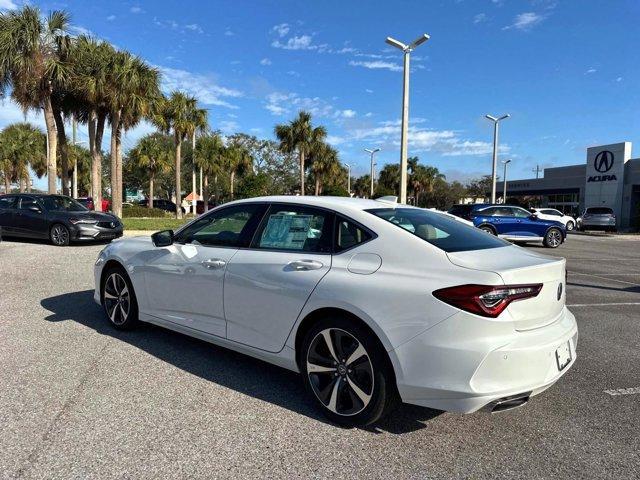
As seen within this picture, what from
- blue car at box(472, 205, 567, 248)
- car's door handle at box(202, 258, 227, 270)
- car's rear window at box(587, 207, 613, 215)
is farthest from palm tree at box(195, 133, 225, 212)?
car's door handle at box(202, 258, 227, 270)

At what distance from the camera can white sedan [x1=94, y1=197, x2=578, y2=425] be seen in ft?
9.41

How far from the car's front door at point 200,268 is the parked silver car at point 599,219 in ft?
112

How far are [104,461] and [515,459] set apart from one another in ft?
7.82

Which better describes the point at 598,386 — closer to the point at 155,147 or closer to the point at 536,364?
the point at 536,364

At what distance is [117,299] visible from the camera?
536 cm

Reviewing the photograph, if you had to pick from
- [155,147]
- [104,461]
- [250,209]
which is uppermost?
[155,147]

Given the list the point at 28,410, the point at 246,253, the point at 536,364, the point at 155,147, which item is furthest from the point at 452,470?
the point at 155,147

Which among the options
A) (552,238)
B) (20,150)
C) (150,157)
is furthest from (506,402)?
(20,150)

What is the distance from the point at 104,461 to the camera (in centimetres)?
285

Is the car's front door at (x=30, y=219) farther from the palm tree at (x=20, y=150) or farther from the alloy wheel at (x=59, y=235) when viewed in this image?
the palm tree at (x=20, y=150)

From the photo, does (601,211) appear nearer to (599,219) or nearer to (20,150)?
(599,219)

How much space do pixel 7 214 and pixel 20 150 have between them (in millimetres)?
37123

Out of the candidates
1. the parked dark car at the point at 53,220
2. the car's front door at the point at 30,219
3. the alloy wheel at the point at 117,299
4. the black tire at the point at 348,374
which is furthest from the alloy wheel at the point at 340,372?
the car's front door at the point at 30,219

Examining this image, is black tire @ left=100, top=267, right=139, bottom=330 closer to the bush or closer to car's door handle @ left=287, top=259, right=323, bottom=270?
car's door handle @ left=287, top=259, right=323, bottom=270
